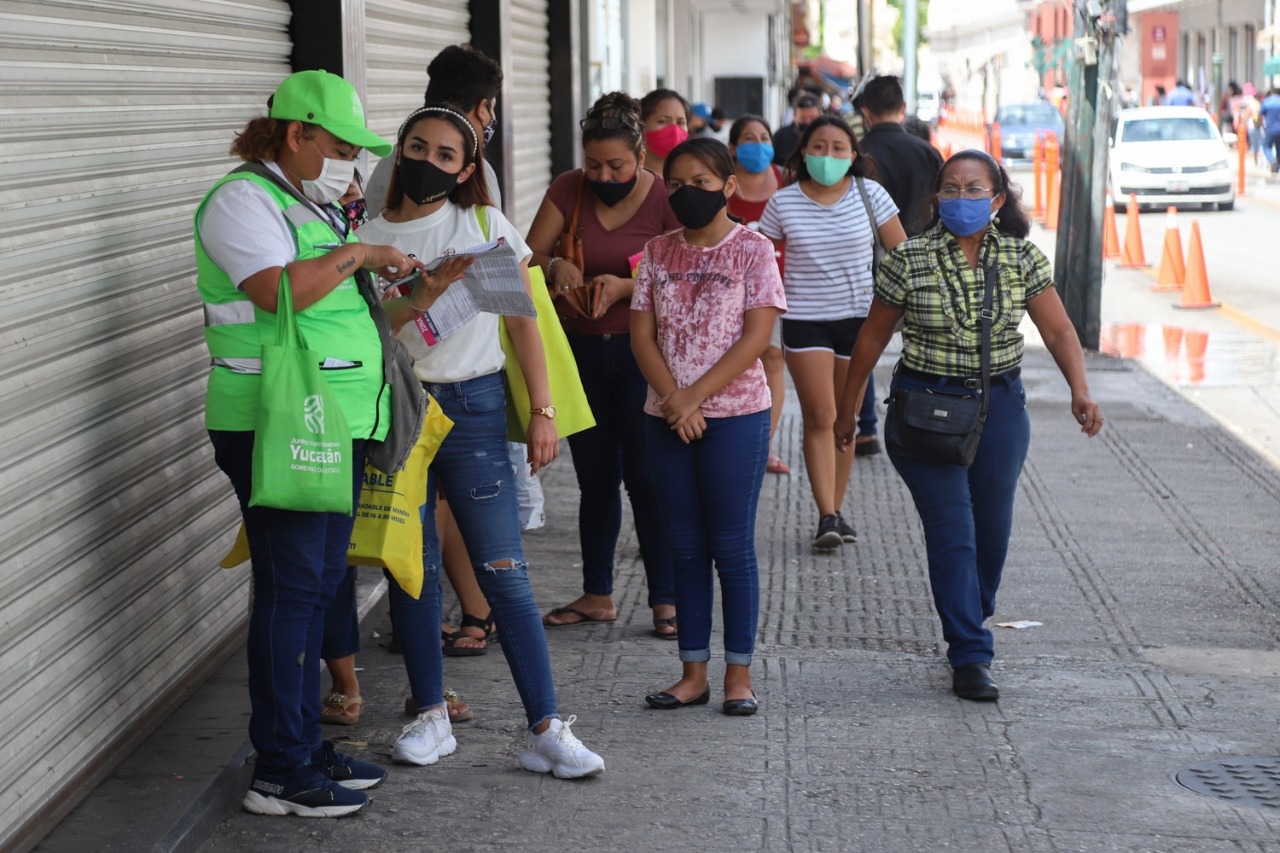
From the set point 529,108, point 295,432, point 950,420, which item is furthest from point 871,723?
point 529,108

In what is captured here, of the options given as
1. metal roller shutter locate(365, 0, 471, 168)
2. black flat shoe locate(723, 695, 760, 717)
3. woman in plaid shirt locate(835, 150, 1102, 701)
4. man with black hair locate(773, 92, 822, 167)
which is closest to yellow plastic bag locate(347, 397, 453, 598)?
black flat shoe locate(723, 695, 760, 717)

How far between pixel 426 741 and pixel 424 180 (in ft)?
5.05

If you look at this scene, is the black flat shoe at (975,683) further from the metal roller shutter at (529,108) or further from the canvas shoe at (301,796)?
the metal roller shutter at (529,108)

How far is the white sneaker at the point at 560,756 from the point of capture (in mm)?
4488

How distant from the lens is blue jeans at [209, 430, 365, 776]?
400cm

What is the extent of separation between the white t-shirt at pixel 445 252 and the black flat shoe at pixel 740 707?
1.30 meters

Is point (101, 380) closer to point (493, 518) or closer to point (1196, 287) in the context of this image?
point (493, 518)

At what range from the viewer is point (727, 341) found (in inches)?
195

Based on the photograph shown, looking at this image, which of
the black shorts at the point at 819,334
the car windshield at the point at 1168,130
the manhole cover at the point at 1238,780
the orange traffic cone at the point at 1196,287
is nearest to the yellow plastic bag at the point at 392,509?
the manhole cover at the point at 1238,780

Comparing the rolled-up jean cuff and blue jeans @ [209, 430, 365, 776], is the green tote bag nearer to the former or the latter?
blue jeans @ [209, 430, 365, 776]

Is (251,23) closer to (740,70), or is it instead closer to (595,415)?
(595,415)

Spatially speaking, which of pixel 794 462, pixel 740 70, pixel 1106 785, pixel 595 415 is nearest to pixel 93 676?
pixel 595 415

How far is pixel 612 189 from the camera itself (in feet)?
18.8

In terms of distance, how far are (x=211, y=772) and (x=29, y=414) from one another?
1.04 meters
